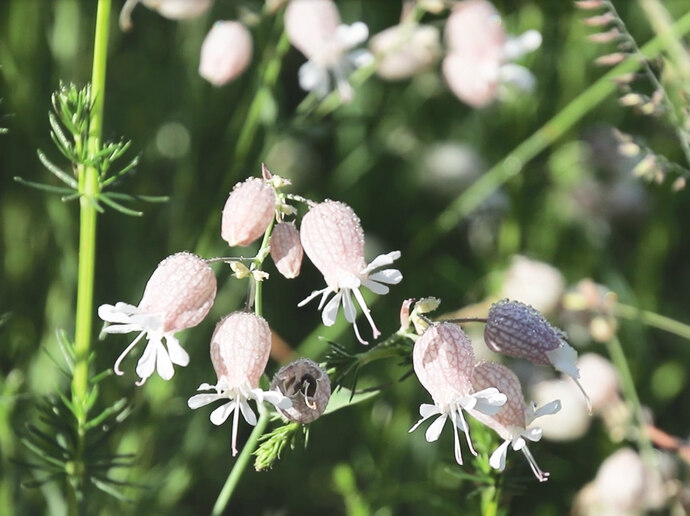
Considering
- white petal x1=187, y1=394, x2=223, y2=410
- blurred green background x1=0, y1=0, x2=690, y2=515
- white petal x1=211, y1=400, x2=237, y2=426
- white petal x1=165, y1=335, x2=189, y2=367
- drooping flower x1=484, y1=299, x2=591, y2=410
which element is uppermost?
white petal x1=165, y1=335, x2=189, y2=367

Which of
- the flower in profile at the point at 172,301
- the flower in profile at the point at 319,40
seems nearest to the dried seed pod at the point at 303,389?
the flower in profile at the point at 172,301

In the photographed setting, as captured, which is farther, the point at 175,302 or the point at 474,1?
the point at 474,1

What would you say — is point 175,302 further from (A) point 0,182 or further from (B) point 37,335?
(A) point 0,182

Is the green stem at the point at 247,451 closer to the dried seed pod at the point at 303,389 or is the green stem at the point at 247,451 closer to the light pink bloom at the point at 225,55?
the dried seed pod at the point at 303,389

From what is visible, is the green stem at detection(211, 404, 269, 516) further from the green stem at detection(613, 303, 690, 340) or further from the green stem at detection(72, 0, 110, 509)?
the green stem at detection(613, 303, 690, 340)

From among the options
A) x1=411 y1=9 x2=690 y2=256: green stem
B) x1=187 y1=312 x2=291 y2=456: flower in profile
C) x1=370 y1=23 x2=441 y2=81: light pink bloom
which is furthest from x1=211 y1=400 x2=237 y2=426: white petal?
x1=411 y1=9 x2=690 y2=256: green stem

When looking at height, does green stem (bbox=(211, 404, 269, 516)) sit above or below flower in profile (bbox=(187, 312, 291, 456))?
below

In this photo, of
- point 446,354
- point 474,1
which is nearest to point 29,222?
point 474,1
